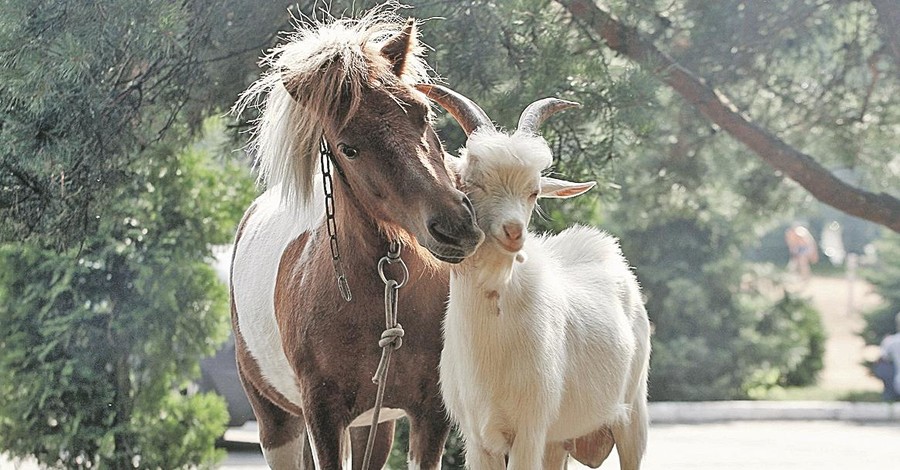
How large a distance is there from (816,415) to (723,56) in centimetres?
807

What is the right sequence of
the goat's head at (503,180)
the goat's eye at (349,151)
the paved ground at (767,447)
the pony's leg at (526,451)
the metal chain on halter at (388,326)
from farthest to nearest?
the paved ground at (767,447)
the metal chain on halter at (388,326)
the pony's leg at (526,451)
the goat's eye at (349,151)
the goat's head at (503,180)

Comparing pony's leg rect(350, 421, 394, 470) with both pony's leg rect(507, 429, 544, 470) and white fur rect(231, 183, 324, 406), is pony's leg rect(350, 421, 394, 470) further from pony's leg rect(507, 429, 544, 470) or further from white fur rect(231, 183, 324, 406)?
pony's leg rect(507, 429, 544, 470)

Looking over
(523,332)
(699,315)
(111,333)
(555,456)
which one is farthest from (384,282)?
(699,315)

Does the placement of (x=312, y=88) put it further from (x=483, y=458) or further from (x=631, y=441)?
(x=631, y=441)

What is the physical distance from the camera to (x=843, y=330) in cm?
2473

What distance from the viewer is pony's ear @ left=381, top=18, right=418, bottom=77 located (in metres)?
4.00

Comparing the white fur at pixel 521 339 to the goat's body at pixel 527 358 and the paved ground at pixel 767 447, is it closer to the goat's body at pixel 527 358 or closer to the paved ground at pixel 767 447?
the goat's body at pixel 527 358

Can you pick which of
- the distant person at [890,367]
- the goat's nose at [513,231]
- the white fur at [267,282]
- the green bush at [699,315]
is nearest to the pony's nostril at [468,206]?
the goat's nose at [513,231]

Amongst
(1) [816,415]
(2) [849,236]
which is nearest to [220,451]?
(1) [816,415]

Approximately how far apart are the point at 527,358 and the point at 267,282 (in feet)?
4.35

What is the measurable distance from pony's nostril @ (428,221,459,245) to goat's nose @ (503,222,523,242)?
0.17 metres

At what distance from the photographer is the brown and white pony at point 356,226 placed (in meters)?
3.66

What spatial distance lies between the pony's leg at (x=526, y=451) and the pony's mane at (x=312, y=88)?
1020mm

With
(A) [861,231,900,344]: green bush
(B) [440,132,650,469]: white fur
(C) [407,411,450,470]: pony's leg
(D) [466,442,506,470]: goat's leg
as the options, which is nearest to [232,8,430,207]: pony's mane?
(B) [440,132,650,469]: white fur
